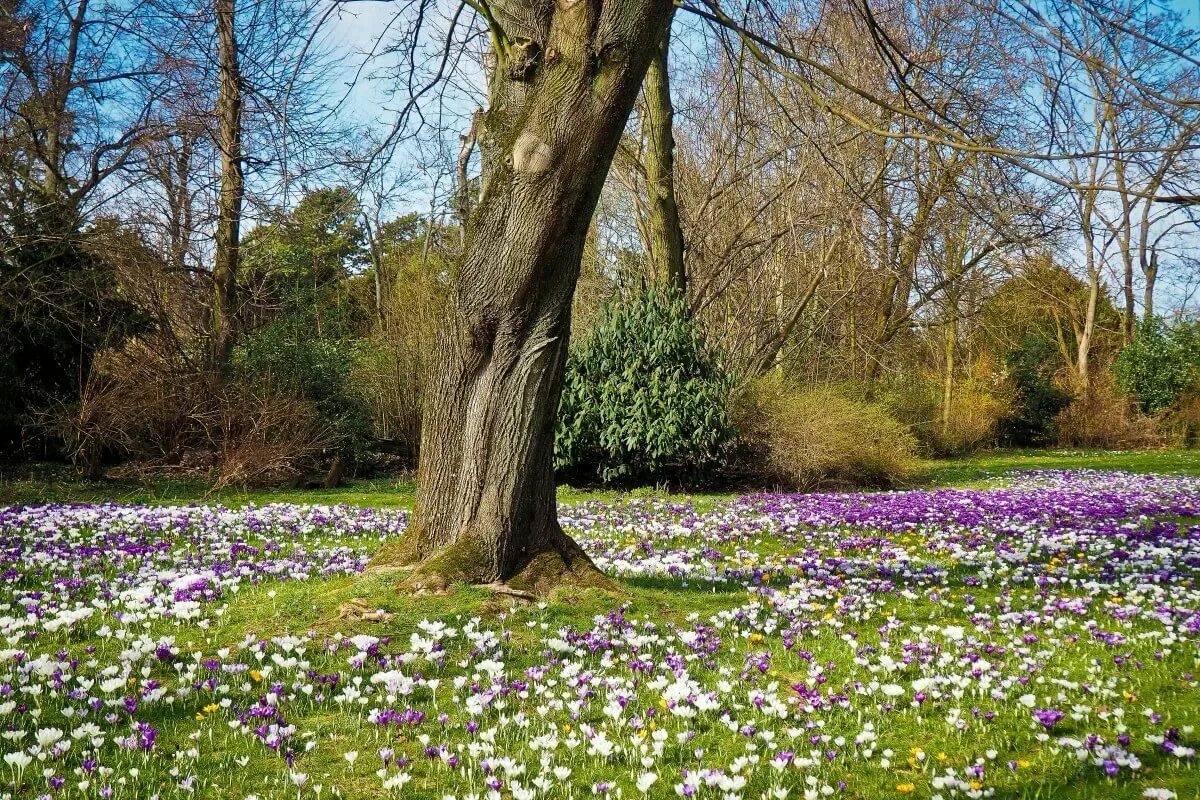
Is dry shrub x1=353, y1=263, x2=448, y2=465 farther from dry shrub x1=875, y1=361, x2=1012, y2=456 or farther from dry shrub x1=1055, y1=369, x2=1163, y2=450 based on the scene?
dry shrub x1=1055, y1=369, x2=1163, y2=450

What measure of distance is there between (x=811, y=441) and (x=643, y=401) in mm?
3070

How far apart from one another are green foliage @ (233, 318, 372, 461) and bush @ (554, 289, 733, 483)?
15.5ft

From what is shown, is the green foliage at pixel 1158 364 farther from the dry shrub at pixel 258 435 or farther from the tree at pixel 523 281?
the tree at pixel 523 281

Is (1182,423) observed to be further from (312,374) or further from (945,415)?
(312,374)

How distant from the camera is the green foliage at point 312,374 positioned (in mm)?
16703

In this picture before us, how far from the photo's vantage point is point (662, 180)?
1619 centimetres

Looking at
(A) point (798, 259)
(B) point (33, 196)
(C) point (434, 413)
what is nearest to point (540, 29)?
(C) point (434, 413)

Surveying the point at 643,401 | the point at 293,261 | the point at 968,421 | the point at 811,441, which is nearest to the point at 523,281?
the point at 643,401

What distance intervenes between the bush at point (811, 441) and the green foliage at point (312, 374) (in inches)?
300

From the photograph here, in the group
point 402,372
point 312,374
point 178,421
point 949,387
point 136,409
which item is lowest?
point 178,421

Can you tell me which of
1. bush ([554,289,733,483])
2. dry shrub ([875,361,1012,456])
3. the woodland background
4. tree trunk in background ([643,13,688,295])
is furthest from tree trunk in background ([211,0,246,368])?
dry shrub ([875,361,1012,456])

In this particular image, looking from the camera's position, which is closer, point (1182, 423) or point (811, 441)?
point (811, 441)

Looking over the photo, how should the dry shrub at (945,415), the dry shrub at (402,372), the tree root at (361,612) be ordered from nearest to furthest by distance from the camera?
the tree root at (361,612) → the dry shrub at (402,372) → the dry shrub at (945,415)

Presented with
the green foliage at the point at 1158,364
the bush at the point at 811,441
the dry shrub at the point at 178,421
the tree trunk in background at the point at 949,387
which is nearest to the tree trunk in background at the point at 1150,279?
the green foliage at the point at 1158,364
